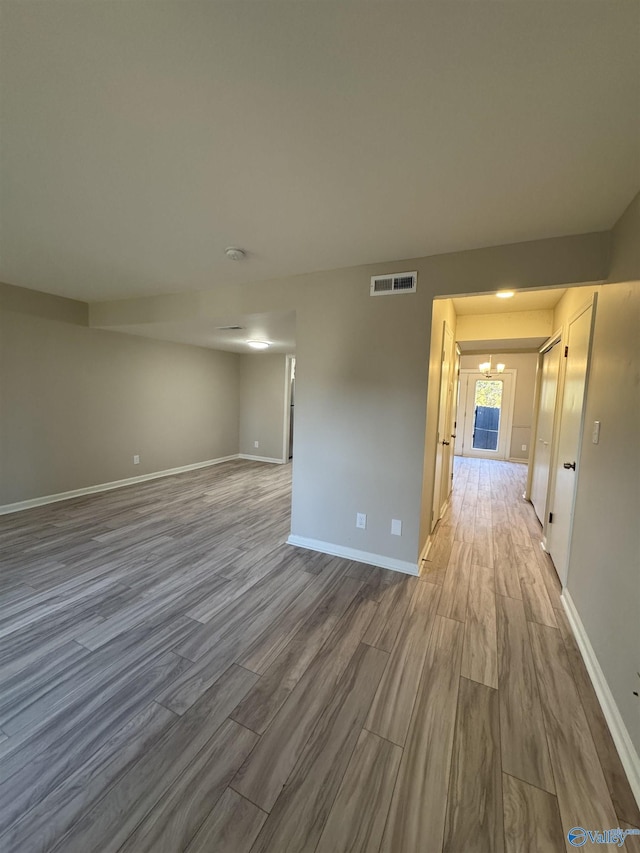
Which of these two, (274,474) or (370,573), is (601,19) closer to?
(370,573)

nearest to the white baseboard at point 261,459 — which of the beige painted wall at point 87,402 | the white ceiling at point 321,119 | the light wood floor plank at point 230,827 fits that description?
the beige painted wall at point 87,402

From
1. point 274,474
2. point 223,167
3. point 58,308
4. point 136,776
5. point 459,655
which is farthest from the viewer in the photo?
point 274,474

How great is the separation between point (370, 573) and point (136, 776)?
5.87 ft

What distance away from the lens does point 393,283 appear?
2.48 m

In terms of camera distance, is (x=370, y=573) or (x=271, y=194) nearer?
(x=271, y=194)

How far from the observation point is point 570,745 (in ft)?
4.36

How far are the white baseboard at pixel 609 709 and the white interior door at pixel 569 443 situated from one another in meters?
0.52

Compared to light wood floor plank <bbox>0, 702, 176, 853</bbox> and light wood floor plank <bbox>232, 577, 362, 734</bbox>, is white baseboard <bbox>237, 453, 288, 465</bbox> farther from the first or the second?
light wood floor plank <bbox>0, 702, 176, 853</bbox>

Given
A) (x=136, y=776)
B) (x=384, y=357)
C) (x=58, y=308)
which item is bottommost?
(x=136, y=776)

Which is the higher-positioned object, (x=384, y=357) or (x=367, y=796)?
(x=384, y=357)

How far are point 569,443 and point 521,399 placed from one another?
5.76m

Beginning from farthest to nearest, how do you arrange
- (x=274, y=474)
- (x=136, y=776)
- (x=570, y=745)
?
(x=274, y=474)
(x=570, y=745)
(x=136, y=776)

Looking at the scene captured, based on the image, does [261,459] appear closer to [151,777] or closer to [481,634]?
[481,634]

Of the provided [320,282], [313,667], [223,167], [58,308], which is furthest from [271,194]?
[58,308]
